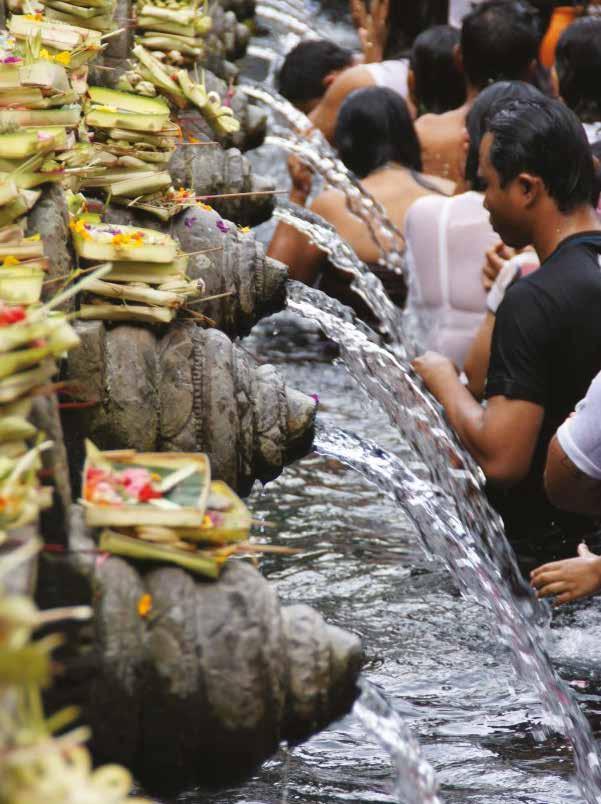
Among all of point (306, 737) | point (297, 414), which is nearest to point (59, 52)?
point (297, 414)

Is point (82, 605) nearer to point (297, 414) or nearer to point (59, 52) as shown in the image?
point (297, 414)

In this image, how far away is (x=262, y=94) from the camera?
7762mm

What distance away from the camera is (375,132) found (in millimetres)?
6078

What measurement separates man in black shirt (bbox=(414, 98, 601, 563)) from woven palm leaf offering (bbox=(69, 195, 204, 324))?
1090mm

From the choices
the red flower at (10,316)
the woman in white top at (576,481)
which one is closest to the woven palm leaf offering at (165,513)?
the red flower at (10,316)

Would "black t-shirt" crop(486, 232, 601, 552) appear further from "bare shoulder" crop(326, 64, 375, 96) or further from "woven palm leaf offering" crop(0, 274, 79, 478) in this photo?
"bare shoulder" crop(326, 64, 375, 96)

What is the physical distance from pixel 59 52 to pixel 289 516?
2.15 meters

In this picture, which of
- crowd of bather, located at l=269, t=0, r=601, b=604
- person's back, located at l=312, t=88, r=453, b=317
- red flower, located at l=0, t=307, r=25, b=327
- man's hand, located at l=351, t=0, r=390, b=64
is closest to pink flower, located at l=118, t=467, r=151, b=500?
red flower, located at l=0, t=307, r=25, b=327

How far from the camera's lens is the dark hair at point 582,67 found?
540 cm

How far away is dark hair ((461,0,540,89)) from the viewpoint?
245 inches

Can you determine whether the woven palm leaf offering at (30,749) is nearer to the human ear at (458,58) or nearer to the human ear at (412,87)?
the human ear at (458,58)

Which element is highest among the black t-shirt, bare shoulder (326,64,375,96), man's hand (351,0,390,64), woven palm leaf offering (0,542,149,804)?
woven palm leaf offering (0,542,149,804)

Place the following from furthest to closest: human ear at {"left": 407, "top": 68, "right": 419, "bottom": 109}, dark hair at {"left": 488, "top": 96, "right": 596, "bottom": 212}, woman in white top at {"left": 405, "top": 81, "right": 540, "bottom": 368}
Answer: human ear at {"left": 407, "top": 68, "right": 419, "bottom": 109} → woman in white top at {"left": 405, "top": 81, "right": 540, "bottom": 368} → dark hair at {"left": 488, "top": 96, "right": 596, "bottom": 212}

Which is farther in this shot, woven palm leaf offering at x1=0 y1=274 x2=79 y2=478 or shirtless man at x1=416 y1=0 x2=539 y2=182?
shirtless man at x1=416 y1=0 x2=539 y2=182
